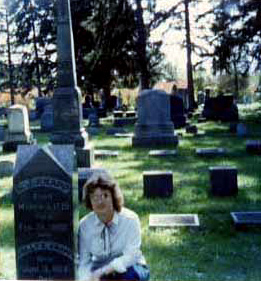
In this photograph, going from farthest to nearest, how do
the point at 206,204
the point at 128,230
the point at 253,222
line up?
1. the point at 206,204
2. the point at 253,222
3. the point at 128,230

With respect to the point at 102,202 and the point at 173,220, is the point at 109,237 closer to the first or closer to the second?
the point at 102,202

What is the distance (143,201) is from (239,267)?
11.5 feet

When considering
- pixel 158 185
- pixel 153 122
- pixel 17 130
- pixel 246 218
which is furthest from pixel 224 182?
pixel 17 130

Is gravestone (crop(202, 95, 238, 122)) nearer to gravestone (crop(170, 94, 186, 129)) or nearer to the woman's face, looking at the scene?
gravestone (crop(170, 94, 186, 129))

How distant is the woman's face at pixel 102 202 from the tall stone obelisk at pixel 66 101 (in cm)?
868

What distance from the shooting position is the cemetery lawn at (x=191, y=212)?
6.15 meters

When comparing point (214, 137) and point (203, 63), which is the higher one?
point (203, 63)

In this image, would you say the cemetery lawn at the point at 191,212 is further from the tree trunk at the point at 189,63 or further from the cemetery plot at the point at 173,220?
the tree trunk at the point at 189,63

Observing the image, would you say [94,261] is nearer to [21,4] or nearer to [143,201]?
[143,201]

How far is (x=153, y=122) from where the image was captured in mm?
18500

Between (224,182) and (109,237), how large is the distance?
5.75 metres

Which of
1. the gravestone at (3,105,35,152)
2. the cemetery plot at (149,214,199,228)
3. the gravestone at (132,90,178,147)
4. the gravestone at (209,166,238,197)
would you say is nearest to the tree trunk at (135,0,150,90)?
the gravestone at (132,90,178,147)

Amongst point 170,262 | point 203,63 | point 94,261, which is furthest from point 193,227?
point 203,63

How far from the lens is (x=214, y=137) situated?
20.6 meters
